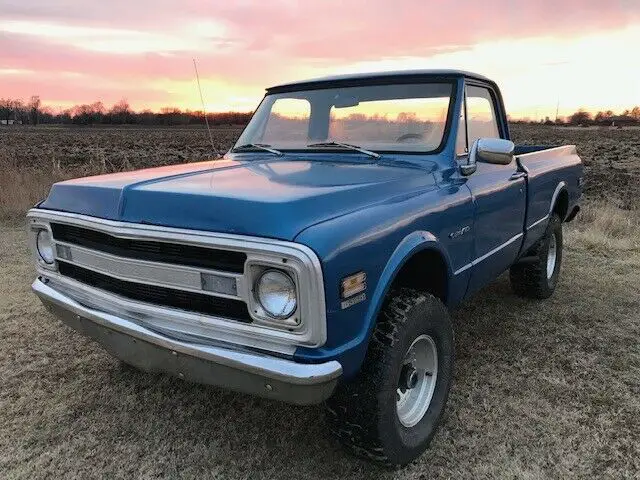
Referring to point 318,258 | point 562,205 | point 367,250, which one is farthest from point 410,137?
point 562,205

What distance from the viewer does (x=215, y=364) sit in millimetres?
2156

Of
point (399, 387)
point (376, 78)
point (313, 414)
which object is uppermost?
point (376, 78)

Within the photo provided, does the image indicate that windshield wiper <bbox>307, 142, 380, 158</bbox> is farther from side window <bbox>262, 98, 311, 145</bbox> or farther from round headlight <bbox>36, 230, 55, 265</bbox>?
round headlight <bbox>36, 230, 55, 265</bbox>

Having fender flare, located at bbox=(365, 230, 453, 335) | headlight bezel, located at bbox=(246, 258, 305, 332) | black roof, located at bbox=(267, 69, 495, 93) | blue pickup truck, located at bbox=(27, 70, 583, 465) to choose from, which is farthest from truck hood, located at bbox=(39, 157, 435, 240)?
black roof, located at bbox=(267, 69, 495, 93)

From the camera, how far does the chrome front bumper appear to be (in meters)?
2.03

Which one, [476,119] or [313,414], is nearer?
[313,414]

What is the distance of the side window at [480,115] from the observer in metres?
3.69

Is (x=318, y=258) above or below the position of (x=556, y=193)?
above

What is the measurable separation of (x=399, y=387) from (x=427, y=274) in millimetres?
628

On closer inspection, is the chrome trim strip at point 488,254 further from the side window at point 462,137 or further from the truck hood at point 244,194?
the side window at point 462,137

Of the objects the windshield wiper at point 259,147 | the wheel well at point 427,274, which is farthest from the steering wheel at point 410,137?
the wheel well at point 427,274

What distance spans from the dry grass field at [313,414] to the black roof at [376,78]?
6.30 feet

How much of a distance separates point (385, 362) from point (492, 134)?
2498 mm

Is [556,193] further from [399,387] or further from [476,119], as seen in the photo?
[399,387]
